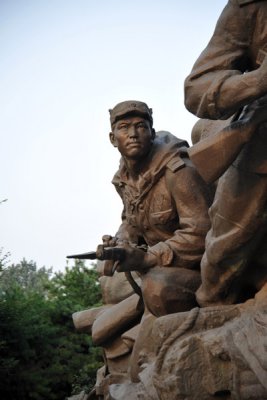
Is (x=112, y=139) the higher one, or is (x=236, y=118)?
(x=112, y=139)

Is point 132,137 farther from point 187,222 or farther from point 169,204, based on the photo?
point 187,222

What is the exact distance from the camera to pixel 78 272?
14.6m

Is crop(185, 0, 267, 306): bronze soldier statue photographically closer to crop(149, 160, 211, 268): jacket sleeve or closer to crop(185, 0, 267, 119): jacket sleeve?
crop(185, 0, 267, 119): jacket sleeve

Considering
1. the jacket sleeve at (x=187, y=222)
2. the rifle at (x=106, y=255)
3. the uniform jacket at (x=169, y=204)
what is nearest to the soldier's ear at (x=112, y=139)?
the uniform jacket at (x=169, y=204)

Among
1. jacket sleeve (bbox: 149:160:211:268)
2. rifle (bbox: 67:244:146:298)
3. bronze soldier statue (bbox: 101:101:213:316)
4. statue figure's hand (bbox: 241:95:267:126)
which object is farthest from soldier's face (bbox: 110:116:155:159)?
statue figure's hand (bbox: 241:95:267:126)

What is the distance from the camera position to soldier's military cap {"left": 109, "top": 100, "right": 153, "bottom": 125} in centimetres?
425

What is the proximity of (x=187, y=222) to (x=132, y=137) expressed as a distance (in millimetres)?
716

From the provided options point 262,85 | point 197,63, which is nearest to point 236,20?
point 197,63

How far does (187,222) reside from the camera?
4051 millimetres

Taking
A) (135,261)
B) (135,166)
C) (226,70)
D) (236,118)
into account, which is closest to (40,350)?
(135,166)

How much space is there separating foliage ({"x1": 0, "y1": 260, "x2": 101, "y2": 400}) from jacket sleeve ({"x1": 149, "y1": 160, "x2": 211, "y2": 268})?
6343 mm

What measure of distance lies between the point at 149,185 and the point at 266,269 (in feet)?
3.92

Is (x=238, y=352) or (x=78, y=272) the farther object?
(x=78, y=272)

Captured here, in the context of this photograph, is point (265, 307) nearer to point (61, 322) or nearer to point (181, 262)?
point (181, 262)
